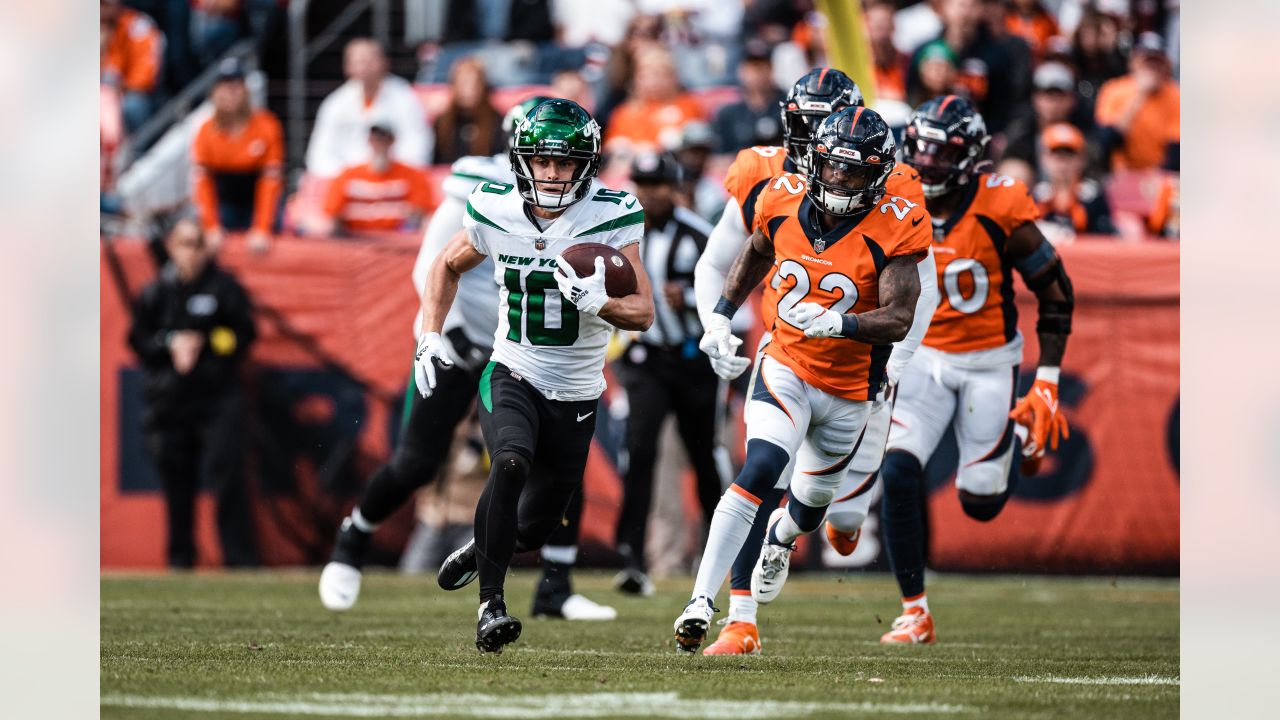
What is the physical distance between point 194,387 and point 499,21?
422cm

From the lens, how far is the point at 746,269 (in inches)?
→ 245

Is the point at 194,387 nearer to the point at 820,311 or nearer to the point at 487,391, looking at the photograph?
the point at 487,391

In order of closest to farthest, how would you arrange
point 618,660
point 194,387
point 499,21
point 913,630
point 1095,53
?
point 618,660
point 913,630
point 194,387
point 1095,53
point 499,21

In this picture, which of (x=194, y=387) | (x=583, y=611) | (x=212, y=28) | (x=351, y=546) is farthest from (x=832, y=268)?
(x=212, y=28)

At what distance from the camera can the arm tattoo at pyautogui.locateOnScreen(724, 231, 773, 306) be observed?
20.3 ft

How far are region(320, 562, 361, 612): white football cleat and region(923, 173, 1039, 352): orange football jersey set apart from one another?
2540 millimetres

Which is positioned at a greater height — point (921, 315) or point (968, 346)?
point (921, 315)

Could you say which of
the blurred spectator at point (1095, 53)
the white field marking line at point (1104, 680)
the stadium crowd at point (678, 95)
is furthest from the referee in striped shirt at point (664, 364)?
the blurred spectator at point (1095, 53)

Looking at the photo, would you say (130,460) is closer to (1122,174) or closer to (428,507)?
(428,507)

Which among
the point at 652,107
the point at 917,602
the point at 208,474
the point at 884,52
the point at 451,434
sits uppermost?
the point at 884,52

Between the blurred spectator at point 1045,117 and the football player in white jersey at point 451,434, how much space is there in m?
4.48

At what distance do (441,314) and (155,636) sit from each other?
1.64 metres

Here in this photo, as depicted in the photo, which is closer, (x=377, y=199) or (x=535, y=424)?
(x=535, y=424)

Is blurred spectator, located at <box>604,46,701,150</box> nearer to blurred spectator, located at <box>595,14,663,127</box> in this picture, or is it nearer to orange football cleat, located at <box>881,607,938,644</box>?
blurred spectator, located at <box>595,14,663,127</box>
